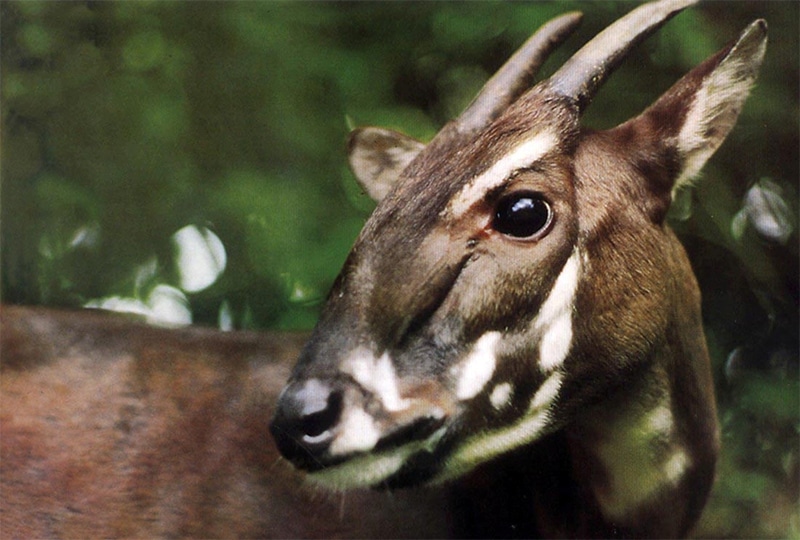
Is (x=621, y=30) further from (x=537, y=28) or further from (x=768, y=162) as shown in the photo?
(x=768, y=162)

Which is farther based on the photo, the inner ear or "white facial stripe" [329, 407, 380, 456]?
the inner ear

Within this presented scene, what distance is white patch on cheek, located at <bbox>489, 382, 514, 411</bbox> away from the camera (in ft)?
6.45

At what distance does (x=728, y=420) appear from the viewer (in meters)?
2.66

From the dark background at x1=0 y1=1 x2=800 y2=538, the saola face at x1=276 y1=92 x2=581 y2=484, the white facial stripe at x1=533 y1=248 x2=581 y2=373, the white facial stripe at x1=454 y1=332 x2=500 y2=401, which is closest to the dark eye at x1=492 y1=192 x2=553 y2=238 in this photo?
the saola face at x1=276 y1=92 x2=581 y2=484

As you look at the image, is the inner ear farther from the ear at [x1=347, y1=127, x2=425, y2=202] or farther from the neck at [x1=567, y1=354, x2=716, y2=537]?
the ear at [x1=347, y1=127, x2=425, y2=202]

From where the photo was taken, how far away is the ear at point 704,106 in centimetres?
216

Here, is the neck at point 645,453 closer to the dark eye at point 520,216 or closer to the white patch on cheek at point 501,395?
the white patch on cheek at point 501,395

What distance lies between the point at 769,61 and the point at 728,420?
3.53 feet

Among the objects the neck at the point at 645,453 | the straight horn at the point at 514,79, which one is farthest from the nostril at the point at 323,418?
the straight horn at the point at 514,79

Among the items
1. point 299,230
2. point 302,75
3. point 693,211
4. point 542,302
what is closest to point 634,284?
point 542,302

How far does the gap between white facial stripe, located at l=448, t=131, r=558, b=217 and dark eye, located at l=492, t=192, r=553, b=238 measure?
5 cm

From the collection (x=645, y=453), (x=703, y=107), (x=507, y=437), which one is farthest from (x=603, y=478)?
(x=703, y=107)

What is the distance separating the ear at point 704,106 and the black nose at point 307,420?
1.01 metres

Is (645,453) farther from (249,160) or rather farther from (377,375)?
(249,160)
